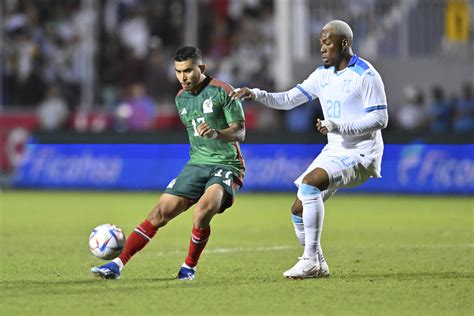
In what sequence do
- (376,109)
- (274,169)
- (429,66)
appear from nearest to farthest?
(376,109) < (274,169) < (429,66)

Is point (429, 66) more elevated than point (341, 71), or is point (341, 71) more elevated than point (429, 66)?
point (341, 71)

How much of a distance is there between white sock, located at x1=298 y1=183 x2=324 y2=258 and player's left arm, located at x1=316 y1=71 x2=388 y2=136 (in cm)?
58

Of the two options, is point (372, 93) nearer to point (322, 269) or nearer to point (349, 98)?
point (349, 98)

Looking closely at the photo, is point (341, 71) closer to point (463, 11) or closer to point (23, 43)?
point (463, 11)

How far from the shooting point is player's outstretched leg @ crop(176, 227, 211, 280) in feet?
28.5

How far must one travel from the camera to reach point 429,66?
77.5 feet

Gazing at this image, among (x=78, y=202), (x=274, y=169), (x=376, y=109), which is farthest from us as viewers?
(x=274, y=169)

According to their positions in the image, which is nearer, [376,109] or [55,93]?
[376,109]

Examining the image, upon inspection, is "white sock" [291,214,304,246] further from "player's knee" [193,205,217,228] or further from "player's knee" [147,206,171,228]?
"player's knee" [147,206,171,228]

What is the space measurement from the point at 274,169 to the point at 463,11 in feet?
17.6

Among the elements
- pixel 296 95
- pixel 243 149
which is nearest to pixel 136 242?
pixel 296 95

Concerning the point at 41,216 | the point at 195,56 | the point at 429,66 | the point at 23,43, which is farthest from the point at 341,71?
the point at 23,43

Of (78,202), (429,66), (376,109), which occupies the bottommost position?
(78,202)

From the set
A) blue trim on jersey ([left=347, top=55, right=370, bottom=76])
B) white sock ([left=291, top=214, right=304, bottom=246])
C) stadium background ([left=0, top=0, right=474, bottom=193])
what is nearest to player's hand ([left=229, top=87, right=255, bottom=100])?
blue trim on jersey ([left=347, top=55, right=370, bottom=76])
